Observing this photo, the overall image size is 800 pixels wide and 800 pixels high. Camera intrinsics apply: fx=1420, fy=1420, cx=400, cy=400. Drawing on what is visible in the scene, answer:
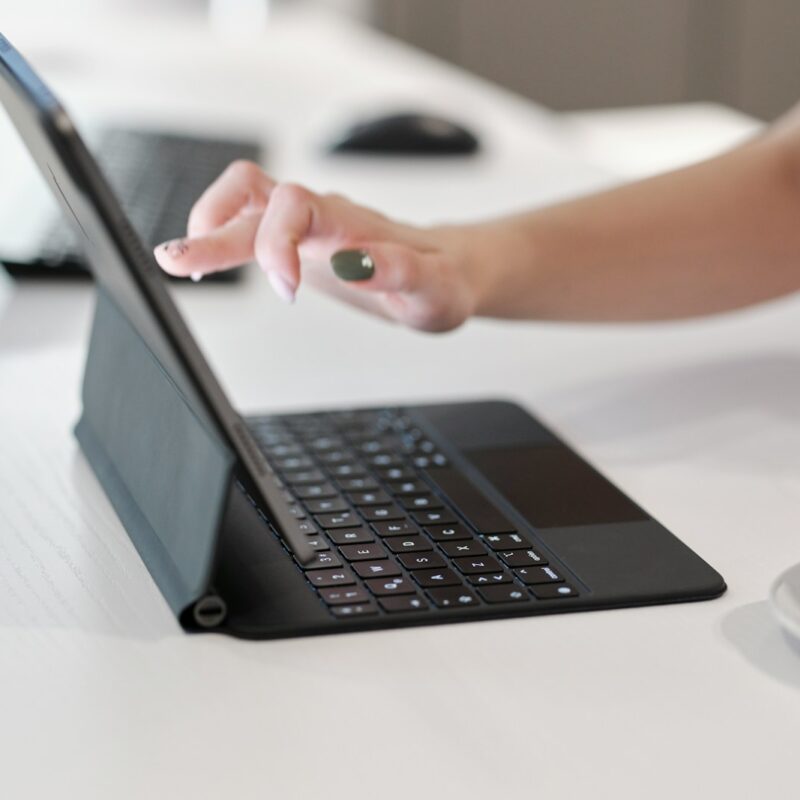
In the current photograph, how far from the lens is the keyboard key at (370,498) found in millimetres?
671

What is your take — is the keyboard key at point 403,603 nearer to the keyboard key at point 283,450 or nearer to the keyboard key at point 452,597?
the keyboard key at point 452,597

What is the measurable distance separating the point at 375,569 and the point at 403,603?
31mm

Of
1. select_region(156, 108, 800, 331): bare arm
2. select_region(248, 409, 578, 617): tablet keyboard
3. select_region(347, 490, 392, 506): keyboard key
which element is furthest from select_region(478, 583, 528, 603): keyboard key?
select_region(156, 108, 800, 331): bare arm

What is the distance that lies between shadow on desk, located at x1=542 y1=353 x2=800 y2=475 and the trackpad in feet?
0.15

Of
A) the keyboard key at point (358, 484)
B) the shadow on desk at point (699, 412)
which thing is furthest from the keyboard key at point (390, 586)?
the shadow on desk at point (699, 412)

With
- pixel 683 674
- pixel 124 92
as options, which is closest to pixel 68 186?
pixel 683 674

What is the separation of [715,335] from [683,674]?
0.51 meters

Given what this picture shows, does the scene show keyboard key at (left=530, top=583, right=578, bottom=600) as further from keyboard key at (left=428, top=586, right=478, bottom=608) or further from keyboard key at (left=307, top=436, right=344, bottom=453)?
keyboard key at (left=307, top=436, right=344, bottom=453)

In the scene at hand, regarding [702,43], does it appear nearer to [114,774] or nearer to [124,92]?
[124,92]

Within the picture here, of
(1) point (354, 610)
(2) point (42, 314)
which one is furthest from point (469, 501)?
(2) point (42, 314)

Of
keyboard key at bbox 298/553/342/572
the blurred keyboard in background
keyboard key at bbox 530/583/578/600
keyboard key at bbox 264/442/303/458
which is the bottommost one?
the blurred keyboard in background

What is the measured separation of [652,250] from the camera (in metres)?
0.88

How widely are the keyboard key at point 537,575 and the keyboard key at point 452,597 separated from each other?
0.03m

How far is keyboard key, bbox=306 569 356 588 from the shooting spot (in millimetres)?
582
